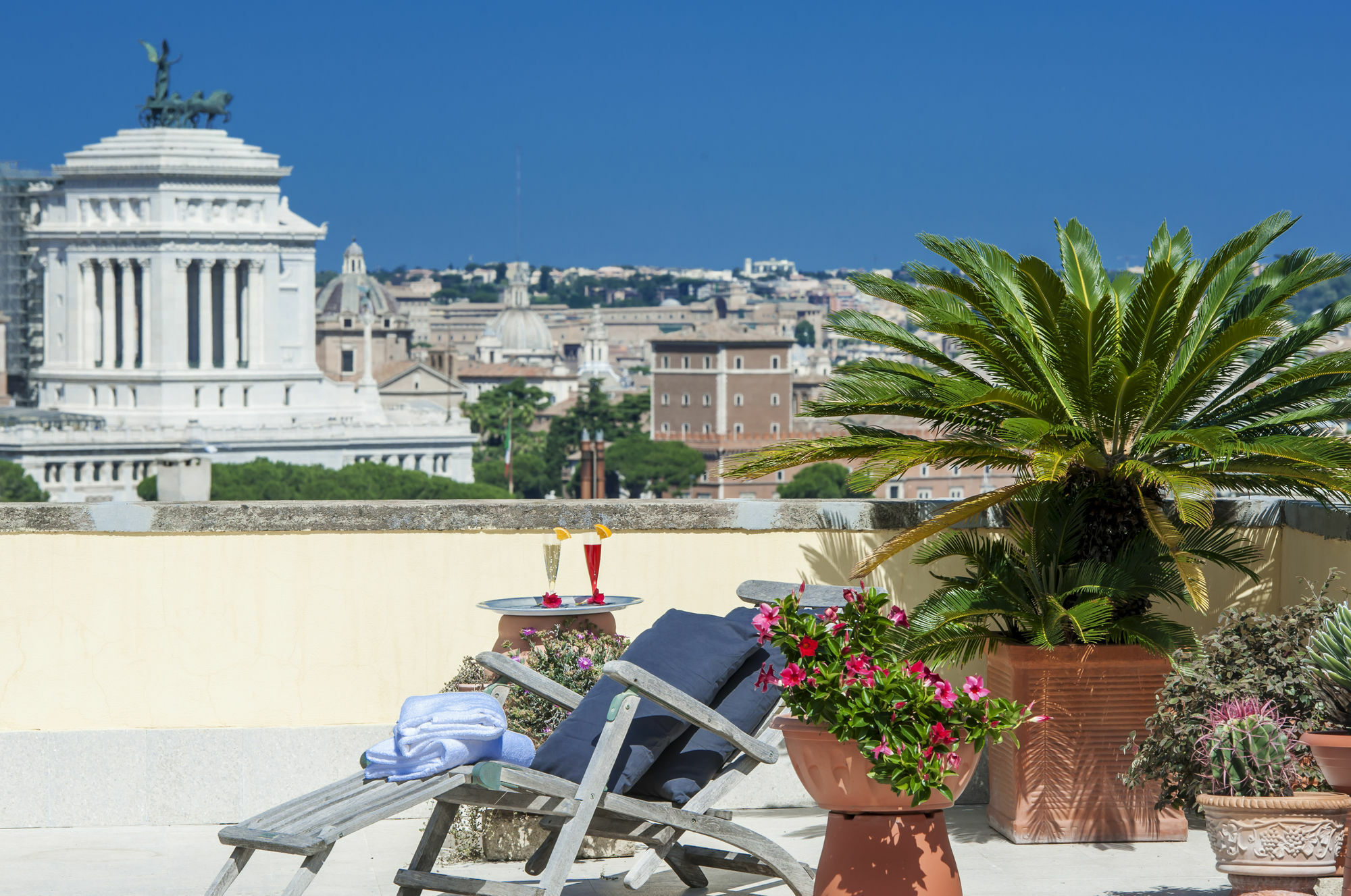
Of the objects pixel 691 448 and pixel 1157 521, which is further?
pixel 691 448

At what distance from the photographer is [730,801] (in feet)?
22.7

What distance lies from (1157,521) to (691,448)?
4378 inches

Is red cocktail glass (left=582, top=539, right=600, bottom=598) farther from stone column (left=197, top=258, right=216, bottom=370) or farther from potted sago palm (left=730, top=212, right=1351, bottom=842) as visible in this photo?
stone column (left=197, top=258, right=216, bottom=370)

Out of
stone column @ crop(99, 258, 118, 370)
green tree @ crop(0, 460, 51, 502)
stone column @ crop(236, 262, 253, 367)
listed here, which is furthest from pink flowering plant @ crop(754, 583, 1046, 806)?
stone column @ crop(99, 258, 118, 370)

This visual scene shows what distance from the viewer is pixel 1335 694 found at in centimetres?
518

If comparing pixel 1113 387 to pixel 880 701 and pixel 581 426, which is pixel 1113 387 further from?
pixel 581 426

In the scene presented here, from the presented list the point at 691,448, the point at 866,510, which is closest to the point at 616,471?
the point at 691,448

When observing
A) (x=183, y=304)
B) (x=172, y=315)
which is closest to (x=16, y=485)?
(x=172, y=315)

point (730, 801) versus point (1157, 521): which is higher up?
point (1157, 521)

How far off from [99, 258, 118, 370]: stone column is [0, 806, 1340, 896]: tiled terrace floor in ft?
308

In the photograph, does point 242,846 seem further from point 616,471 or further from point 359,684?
point 616,471

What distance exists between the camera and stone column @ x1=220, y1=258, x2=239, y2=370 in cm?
9656

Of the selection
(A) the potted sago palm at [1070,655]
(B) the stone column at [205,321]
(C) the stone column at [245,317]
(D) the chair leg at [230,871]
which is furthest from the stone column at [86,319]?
(D) the chair leg at [230,871]

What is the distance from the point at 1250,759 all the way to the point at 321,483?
7688cm
